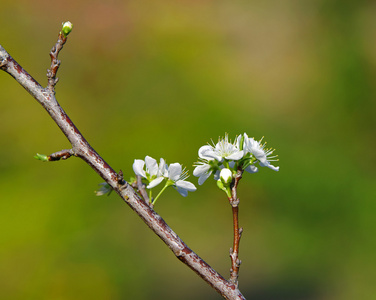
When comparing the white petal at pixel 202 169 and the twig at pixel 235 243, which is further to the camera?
the white petal at pixel 202 169

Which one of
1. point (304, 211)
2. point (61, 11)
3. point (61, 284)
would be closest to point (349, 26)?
point (304, 211)

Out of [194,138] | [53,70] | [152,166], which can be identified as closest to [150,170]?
[152,166]

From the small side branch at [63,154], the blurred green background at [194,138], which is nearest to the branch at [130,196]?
the small side branch at [63,154]

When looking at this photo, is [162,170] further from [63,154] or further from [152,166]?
[63,154]

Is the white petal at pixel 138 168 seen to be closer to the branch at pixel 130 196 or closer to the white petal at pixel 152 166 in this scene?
the white petal at pixel 152 166

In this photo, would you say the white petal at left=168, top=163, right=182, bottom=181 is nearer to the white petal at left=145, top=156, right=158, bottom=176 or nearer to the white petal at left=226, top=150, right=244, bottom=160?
the white petal at left=145, top=156, right=158, bottom=176

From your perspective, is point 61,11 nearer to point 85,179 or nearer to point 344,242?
point 85,179
